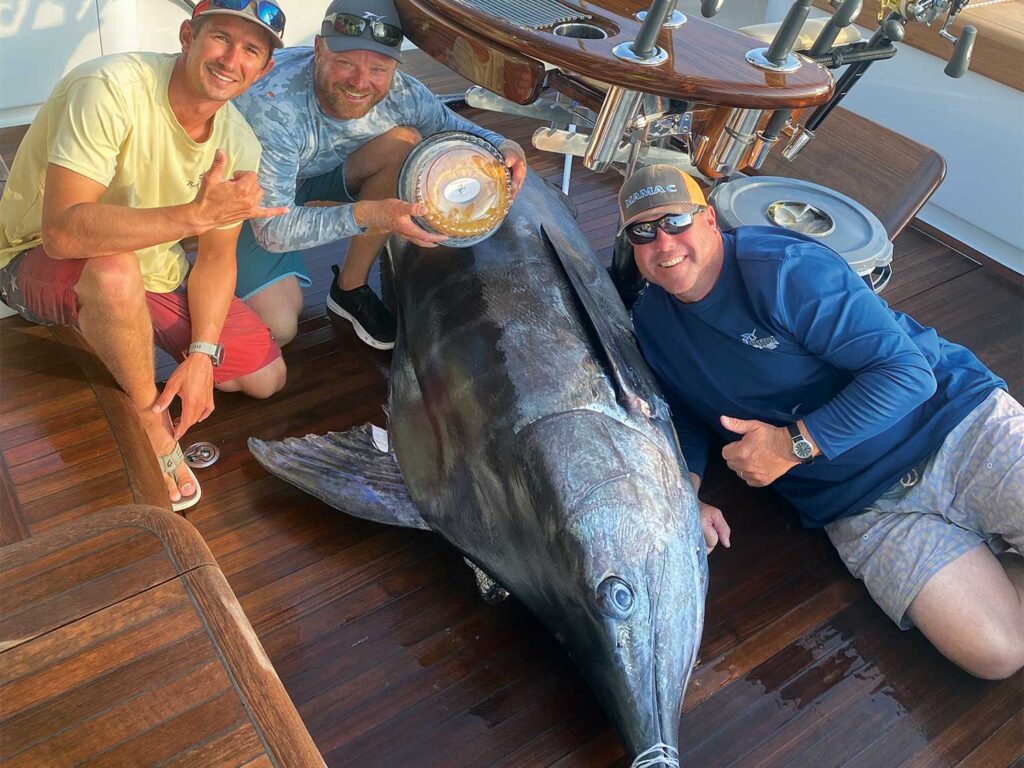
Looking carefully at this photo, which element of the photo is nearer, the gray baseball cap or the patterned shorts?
the patterned shorts

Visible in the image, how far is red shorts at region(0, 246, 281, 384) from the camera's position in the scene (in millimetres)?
2107

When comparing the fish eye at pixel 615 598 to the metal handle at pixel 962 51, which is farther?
the metal handle at pixel 962 51

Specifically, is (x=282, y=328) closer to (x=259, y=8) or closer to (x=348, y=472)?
(x=348, y=472)

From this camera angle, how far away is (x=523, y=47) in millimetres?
2217

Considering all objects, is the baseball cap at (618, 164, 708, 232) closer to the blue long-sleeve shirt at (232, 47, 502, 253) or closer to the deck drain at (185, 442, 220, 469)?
the blue long-sleeve shirt at (232, 47, 502, 253)

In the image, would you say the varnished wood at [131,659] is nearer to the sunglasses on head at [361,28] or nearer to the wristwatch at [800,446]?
the wristwatch at [800,446]

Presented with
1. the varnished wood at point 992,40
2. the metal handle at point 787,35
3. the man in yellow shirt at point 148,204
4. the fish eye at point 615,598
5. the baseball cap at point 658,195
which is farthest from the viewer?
the varnished wood at point 992,40

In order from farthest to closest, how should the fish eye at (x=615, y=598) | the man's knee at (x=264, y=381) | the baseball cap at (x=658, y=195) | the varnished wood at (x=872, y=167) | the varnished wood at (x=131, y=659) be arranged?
the varnished wood at (x=872, y=167)
the man's knee at (x=264, y=381)
the baseball cap at (x=658, y=195)
the fish eye at (x=615, y=598)
the varnished wood at (x=131, y=659)

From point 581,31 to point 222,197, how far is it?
3.93 feet

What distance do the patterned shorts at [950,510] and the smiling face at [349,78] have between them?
1949 millimetres

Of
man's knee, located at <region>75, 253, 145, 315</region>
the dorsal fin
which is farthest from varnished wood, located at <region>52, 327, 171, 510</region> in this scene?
the dorsal fin

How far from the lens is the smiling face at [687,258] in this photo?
6.70ft

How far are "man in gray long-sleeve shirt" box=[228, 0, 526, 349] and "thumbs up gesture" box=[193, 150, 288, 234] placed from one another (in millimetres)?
488

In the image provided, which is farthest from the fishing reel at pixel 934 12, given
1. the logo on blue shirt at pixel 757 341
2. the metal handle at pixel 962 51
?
the logo on blue shirt at pixel 757 341
